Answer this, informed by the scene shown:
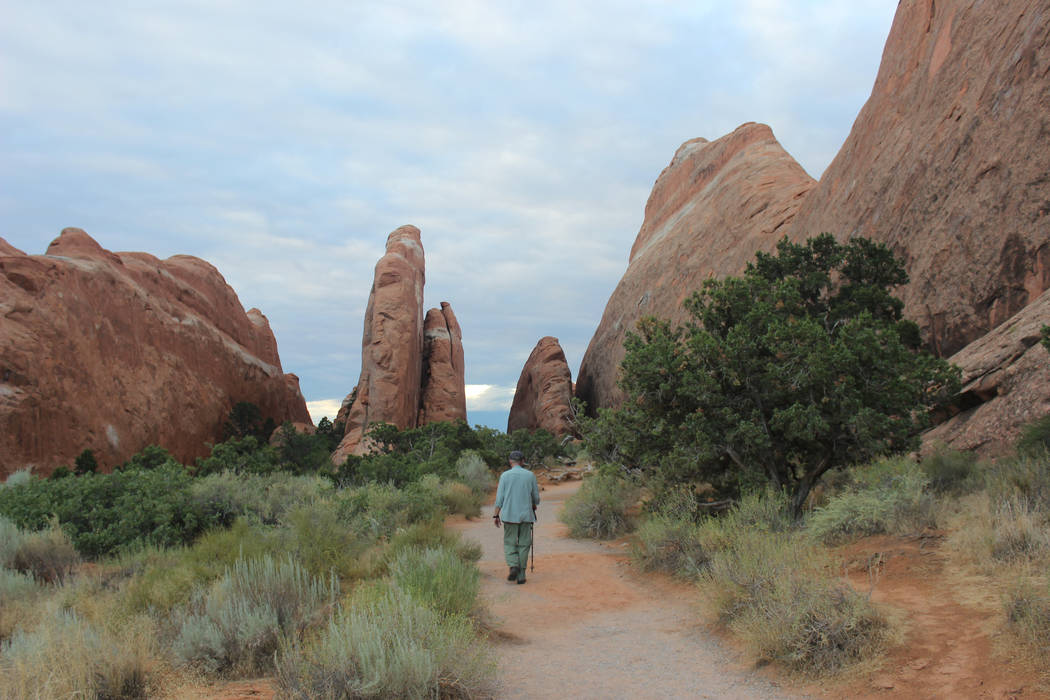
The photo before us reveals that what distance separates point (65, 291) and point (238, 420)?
950cm

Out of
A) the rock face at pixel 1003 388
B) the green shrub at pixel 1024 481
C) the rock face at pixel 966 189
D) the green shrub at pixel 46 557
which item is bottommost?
the green shrub at pixel 46 557

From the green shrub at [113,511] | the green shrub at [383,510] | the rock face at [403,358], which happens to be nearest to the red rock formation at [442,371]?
the rock face at [403,358]

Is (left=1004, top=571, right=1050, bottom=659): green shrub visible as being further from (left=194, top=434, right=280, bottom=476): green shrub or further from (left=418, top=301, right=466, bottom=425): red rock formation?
(left=418, top=301, right=466, bottom=425): red rock formation

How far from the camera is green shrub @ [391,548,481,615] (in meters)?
5.46

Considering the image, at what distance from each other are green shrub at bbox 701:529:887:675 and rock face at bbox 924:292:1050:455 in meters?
6.22

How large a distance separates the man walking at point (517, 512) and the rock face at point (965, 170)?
1080 cm

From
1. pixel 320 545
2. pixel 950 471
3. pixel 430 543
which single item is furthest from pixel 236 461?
pixel 950 471

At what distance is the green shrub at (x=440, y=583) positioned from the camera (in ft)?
17.9

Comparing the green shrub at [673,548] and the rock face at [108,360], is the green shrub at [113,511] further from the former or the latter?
the rock face at [108,360]

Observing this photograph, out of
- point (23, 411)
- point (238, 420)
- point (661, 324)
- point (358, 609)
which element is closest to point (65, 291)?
point (23, 411)

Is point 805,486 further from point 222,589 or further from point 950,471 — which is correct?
point 222,589

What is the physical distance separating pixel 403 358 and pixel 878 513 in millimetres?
28451

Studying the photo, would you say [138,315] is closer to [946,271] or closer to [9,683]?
[9,683]

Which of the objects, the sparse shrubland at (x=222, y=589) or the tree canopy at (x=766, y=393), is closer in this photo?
the sparse shrubland at (x=222, y=589)
